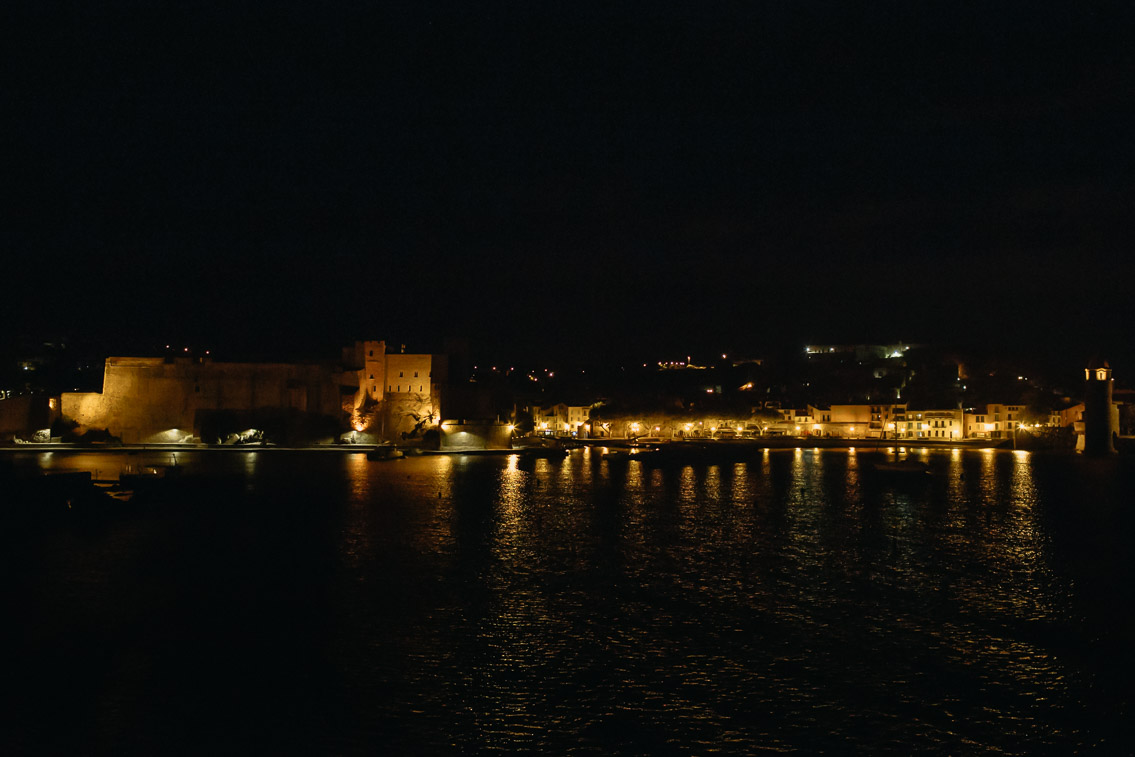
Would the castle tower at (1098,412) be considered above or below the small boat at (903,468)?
above

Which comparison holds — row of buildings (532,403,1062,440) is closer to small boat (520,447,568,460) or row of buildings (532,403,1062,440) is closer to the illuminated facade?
small boat (520,447,568,460)

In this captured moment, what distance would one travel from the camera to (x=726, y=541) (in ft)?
48.0

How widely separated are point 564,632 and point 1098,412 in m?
39.7

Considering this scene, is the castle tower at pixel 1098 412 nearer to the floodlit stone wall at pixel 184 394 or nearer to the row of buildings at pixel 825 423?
the row of buildings at pixel 825 423

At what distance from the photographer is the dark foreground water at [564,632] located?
6.34m

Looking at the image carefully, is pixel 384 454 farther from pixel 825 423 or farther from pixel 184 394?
pixel 825 423

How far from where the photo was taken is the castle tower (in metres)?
38.9

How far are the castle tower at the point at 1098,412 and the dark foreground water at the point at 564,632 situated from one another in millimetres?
24978

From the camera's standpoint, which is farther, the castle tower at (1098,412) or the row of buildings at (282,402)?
the castle tower at (1098,412)

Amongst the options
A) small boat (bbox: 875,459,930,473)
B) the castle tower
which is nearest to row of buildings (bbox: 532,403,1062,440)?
the castle tower

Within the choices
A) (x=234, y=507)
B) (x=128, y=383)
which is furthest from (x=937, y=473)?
(x=128, y=383)

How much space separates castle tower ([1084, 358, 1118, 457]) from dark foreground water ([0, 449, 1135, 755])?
81.9ft

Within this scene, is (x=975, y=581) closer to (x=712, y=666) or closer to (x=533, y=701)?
(x=712, y=666)

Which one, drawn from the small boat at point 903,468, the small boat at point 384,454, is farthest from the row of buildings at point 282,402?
the small boat at point 903,468
